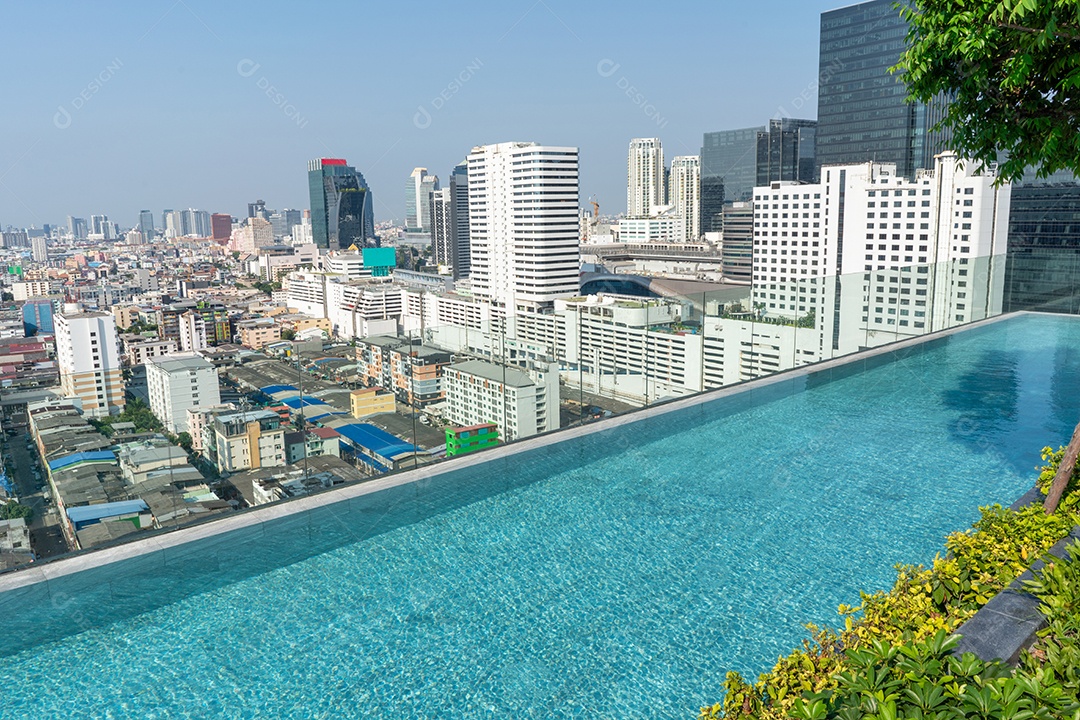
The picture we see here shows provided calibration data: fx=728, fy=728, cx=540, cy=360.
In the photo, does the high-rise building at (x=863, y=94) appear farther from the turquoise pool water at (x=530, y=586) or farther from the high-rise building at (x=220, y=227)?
the high-rise building at (x=220, y=227)

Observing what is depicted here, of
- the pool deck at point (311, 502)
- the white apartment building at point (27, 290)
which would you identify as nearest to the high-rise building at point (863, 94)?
the pool deck at point (311, 502)

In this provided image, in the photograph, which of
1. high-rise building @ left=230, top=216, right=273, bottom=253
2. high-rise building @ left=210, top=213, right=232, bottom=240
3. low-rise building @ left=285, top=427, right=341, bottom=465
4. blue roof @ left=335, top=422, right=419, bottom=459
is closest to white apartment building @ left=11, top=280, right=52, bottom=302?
high-rise building @ left=230, top=216, right=273, bottom=253

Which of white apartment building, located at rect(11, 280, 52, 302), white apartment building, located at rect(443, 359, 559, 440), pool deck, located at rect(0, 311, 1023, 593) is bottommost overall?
white apartment building, located at rect(11, 280, 52, 302)

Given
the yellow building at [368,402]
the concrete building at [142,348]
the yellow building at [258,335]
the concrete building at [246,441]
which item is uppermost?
the concrete building at [246,441]

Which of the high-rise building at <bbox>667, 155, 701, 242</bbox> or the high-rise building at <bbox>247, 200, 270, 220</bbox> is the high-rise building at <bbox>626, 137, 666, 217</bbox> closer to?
the high-rise building at <bbox>667, 155, 701, 242</bbox>

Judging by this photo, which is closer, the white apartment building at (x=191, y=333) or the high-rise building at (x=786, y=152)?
the white apartment building at (x=191, y=333)

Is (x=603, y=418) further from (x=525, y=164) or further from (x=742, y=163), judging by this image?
(x=742, y=163)
